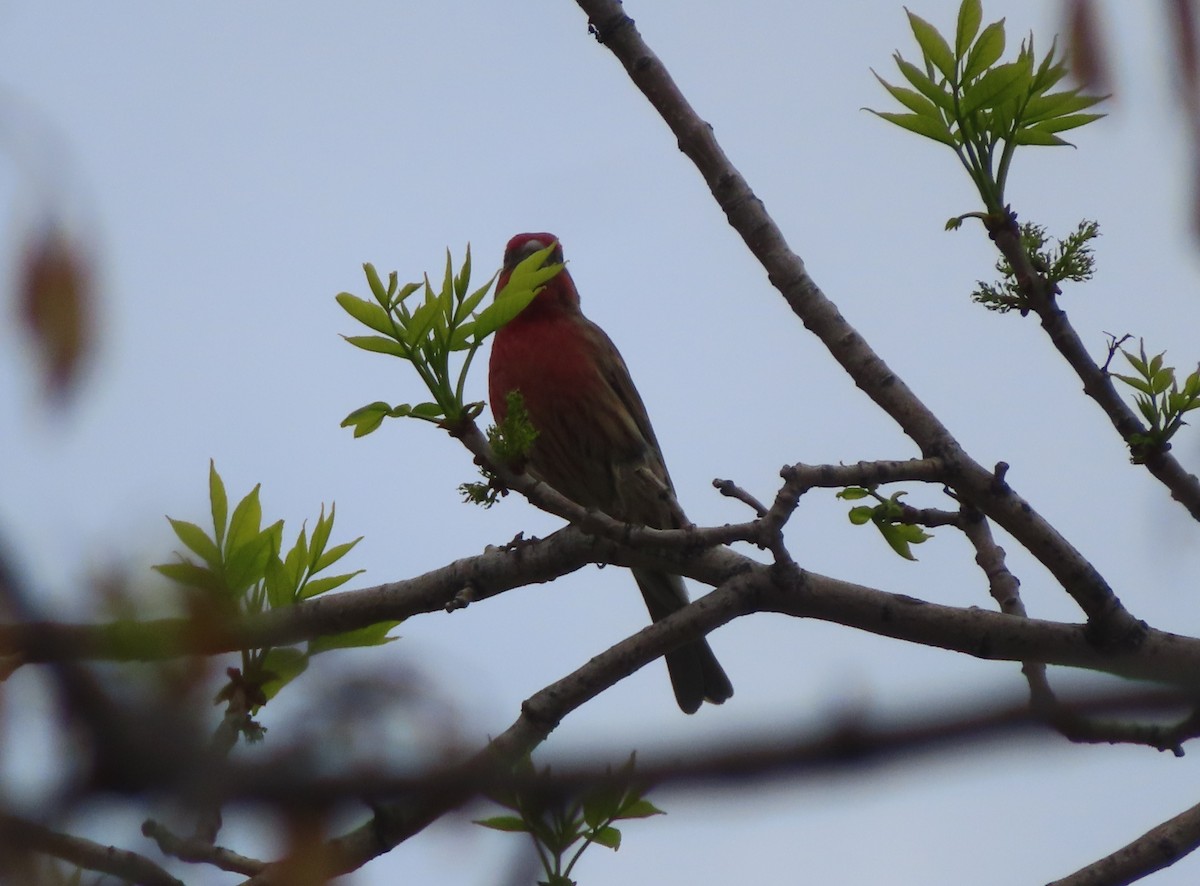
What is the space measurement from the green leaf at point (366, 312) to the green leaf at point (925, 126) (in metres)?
1.70

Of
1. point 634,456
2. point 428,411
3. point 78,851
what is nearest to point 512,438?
point 428,411

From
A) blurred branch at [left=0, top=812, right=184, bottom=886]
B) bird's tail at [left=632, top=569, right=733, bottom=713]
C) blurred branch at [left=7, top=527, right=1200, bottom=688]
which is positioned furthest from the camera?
bird's tail at [left=632, top=569, right=733, bottom=713]

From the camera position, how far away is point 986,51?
395 centimetres

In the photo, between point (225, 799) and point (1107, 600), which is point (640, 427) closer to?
point (1107, 600)

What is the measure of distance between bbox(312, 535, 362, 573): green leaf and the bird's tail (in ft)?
9.84

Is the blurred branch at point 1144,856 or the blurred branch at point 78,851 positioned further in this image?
the blurred branch at point 1144,856

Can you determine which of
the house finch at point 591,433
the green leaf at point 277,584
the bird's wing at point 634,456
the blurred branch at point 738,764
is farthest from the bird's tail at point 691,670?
the blurred branch at point 738,764

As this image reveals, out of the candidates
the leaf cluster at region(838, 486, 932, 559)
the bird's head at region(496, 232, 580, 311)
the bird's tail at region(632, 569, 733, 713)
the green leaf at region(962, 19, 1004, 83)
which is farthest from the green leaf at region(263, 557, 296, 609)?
the bird's head at region(496, 232, 580, 311)

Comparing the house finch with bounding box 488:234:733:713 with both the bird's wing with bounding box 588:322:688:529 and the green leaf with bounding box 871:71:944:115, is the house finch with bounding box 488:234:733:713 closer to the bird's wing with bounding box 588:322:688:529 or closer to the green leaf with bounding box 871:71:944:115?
the bird's wing with bounding box 588:322:688:529

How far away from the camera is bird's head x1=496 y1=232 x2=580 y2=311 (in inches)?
298

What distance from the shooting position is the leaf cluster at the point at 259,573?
375 centimetres

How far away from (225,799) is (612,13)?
13.0 ft

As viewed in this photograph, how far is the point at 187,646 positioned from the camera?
167 centimetres

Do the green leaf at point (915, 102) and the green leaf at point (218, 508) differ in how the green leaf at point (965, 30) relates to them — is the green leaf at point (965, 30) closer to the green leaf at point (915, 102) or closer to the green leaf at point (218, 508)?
the green leaf at point (915, 102)
